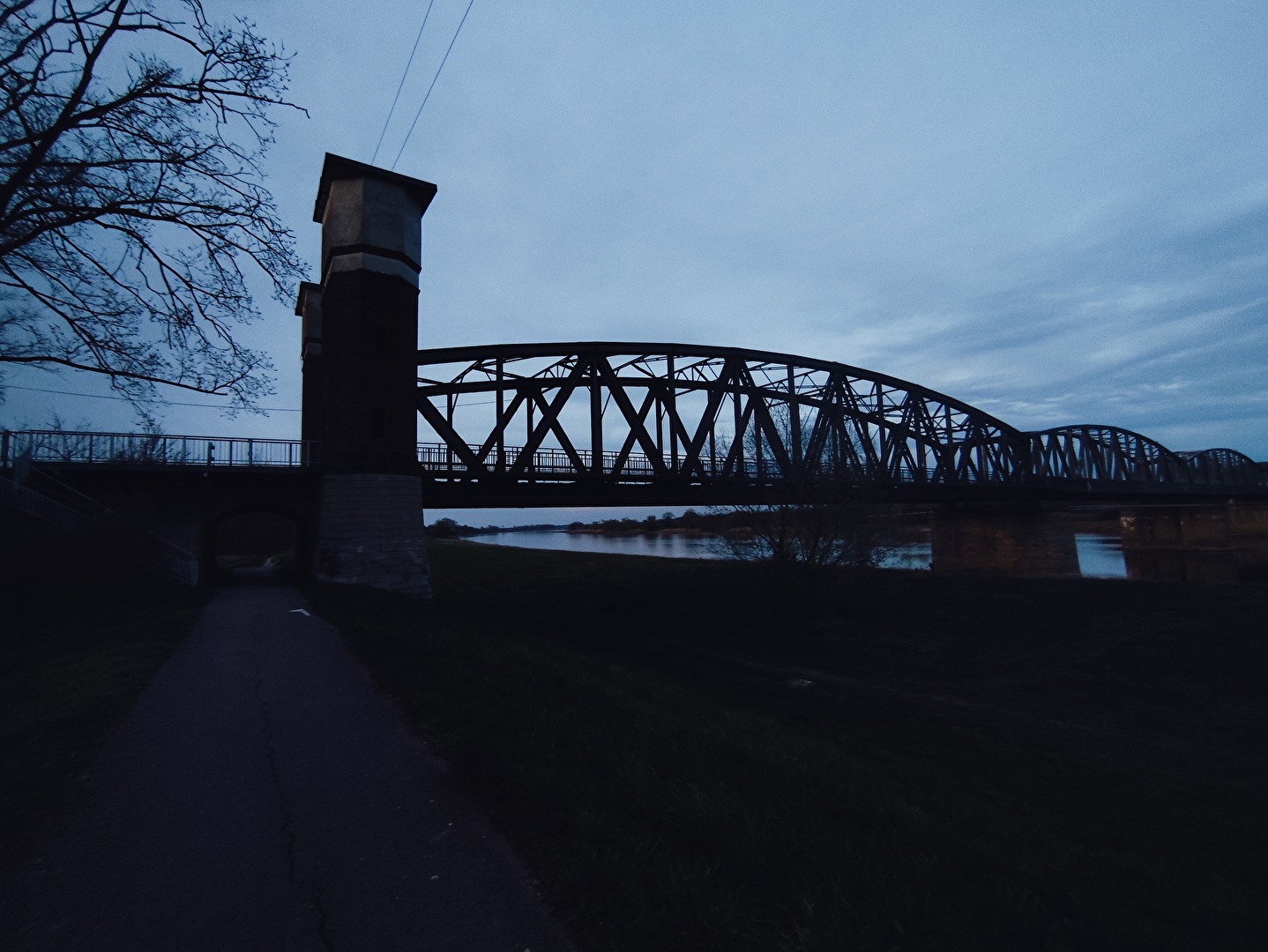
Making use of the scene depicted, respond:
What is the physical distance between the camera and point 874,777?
8.00m

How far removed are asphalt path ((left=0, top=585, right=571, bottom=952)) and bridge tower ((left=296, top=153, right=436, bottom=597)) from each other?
67.4 ft

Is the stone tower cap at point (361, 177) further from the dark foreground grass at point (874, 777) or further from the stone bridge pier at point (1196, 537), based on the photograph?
the stone bridge pier at point (1196, 537)

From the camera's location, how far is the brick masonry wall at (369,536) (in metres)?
27.0

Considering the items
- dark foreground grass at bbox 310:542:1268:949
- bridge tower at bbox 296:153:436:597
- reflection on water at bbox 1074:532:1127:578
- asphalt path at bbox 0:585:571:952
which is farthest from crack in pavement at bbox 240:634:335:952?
reflection on water at bbox 1074:532:1127:578

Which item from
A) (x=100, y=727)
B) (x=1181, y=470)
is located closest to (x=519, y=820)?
(x=100, y=727)

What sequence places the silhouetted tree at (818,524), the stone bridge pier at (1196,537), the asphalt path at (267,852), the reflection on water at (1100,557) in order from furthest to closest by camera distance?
the stone bridge pier at (1196,537) < the reflection on water at (1100,557) < the silhouetted tree at (818,524) < the asphalt path at (267,852)

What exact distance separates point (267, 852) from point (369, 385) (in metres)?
26.7

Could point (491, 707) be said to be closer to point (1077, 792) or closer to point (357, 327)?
point (1077, 792)

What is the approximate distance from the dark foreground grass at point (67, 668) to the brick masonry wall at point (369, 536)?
6429 millimetres

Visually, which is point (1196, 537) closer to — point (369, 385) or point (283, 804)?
point (369, 385)

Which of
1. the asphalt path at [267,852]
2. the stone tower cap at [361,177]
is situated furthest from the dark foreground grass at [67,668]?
the stone tower cap at [361,177]

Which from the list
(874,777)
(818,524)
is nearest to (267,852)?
(874,777)

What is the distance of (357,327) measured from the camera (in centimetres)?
2853

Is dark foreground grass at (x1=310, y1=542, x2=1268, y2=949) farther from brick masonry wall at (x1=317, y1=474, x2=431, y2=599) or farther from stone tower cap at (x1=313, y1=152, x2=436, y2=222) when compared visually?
stone tower cap at (x1=313, y1=152, x2=436, y2=222)
